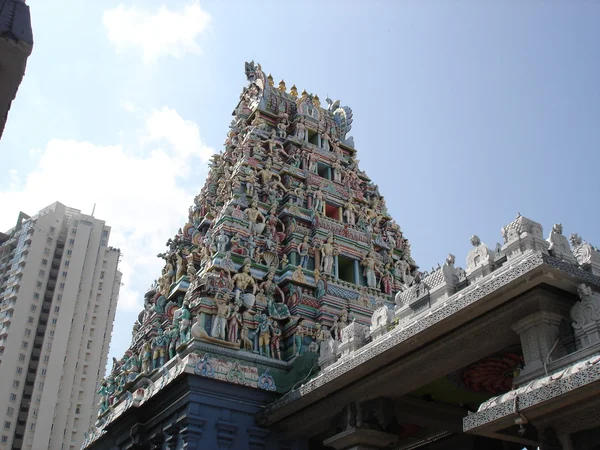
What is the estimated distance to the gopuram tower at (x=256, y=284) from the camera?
16859 millimetres

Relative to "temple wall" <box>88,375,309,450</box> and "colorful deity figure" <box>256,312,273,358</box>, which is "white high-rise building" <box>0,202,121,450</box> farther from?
"colorful deity figure" <box>256,312,273,358</box>

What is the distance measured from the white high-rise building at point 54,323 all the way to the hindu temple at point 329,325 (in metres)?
34.0

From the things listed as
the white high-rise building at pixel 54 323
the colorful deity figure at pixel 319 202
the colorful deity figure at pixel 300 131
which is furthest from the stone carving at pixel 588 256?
the white high-rise building at pixel 54 323

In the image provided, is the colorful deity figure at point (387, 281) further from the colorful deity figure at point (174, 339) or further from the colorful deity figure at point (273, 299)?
the colorful deity figure at point (174, 339)

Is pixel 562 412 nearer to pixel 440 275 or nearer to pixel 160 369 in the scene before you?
pixel 440 275

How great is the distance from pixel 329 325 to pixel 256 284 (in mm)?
2573

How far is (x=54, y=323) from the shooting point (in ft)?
192

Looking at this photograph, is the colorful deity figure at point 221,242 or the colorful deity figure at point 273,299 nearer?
the colorful deity figure at point 273,299

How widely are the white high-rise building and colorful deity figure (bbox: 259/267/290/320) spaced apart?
39.9 m

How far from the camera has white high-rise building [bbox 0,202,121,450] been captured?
52906 millimetres

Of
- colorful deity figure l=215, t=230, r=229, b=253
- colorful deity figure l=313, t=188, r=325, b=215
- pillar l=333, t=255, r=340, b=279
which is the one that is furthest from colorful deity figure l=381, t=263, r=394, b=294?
colorful deity figure l=215, t=230, r=229, b=253

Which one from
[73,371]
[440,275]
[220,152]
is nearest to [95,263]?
[73,371]

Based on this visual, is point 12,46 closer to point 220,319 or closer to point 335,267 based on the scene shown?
point 220,319

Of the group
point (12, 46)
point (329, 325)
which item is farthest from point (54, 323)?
point (12, 46)
